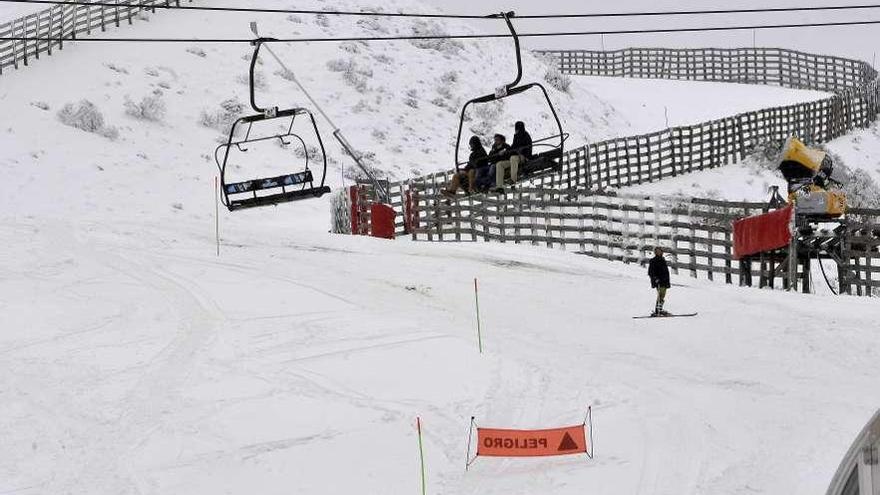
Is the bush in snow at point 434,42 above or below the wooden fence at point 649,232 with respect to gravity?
above

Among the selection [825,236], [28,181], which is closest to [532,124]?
[28,181]

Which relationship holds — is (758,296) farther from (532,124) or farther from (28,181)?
(532,124)

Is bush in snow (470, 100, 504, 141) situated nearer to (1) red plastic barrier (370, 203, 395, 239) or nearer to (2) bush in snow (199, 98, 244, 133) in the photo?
(2) bush in snow (199, 98, 244, 133)

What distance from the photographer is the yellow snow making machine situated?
73.1 feet

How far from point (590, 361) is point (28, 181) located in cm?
2178

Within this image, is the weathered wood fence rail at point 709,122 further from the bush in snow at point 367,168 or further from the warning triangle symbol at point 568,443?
the warning triangle symbol at point 568,443

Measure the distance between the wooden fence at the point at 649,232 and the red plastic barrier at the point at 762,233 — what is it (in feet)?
1.05

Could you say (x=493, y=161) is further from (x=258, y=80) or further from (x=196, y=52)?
(x=196, y=52)

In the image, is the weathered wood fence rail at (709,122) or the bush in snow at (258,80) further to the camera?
the bush in snow at (258,80)

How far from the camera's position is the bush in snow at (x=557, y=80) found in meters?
50.1

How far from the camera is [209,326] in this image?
17938 mm

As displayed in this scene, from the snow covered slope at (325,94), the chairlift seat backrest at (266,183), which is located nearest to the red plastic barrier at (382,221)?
the chairlift seat backrest at (266,183)

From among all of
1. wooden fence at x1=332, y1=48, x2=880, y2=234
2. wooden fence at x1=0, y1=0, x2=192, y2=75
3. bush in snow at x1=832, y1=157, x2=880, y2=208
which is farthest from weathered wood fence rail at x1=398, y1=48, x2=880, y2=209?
wooden fence at x1=0, y1=0, x2=192, y2=75

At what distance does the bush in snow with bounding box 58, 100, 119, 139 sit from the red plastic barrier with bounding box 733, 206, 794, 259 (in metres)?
20.4
